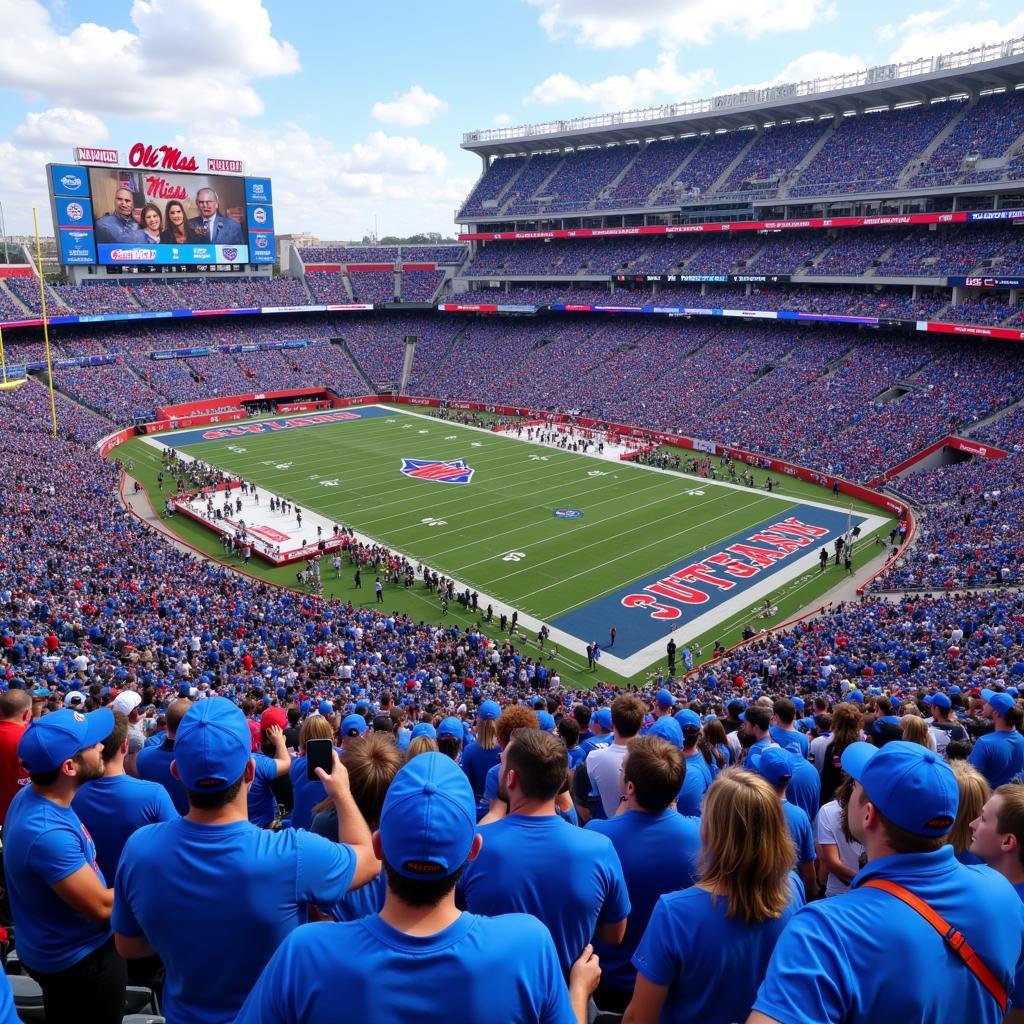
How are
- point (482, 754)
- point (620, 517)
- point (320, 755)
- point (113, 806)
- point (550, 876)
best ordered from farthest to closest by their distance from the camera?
point (620, 517) → point (482, 754) → point (113, 806) → point (320, 755) → point (550, 876)

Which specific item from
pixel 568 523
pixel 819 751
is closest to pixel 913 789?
pixel 819 751

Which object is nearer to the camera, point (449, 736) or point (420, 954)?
point (420, 954)

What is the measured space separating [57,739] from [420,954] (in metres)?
2.62

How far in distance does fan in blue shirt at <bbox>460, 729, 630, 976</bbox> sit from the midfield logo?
3910 cm

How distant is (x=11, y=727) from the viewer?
5652 mm

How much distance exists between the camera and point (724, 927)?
298 centimetres

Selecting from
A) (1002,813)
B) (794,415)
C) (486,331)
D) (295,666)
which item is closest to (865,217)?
(794,415)

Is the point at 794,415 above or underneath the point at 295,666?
above

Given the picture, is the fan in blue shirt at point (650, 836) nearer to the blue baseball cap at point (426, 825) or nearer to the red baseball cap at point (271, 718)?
the blue baseball cap at point (426, 825)

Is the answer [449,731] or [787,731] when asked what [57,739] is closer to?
[449,731]

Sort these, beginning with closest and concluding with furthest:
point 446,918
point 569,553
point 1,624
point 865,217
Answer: point 446,918
point 1,624
point 569,553
point 865,217

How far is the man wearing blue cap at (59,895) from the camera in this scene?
151 inches

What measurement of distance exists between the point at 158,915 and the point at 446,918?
134cm

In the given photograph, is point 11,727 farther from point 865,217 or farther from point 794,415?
point 865,217
